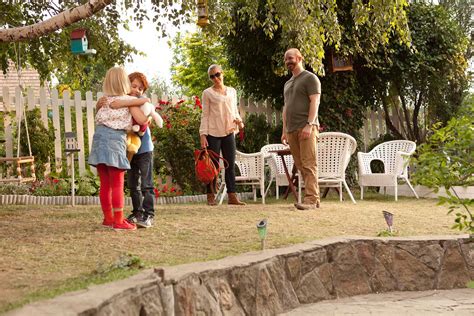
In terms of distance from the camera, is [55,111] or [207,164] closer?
[207,164]

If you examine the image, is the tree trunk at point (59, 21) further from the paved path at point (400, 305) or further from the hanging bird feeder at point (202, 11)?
the paved path at point (400, 305)

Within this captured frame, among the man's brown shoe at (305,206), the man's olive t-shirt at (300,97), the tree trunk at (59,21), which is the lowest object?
the man's brown shoe at (305,206)

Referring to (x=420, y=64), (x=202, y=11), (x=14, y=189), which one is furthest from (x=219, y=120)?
(x=420, y=64)

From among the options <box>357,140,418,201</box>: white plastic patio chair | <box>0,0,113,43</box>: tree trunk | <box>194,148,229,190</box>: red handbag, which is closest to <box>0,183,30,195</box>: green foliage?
<box>194,148,229,190</box>: red handbag

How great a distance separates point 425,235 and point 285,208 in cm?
224

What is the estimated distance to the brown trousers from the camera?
7.25 m

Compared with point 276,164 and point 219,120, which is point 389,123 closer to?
point 276,164

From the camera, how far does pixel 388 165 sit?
33.6ft

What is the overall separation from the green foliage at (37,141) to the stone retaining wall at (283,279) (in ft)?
18.5

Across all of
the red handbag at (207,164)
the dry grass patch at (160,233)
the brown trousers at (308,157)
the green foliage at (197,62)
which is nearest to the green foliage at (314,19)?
the brown trousers at (308,157)

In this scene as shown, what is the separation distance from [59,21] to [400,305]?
4.02 m

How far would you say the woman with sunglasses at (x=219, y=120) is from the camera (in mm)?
7723

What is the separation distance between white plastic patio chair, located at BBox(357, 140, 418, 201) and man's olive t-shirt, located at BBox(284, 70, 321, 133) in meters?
2.49

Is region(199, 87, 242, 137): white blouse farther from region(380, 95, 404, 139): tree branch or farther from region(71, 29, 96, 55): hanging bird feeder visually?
region(380, 95, 404, 139): tree branch
